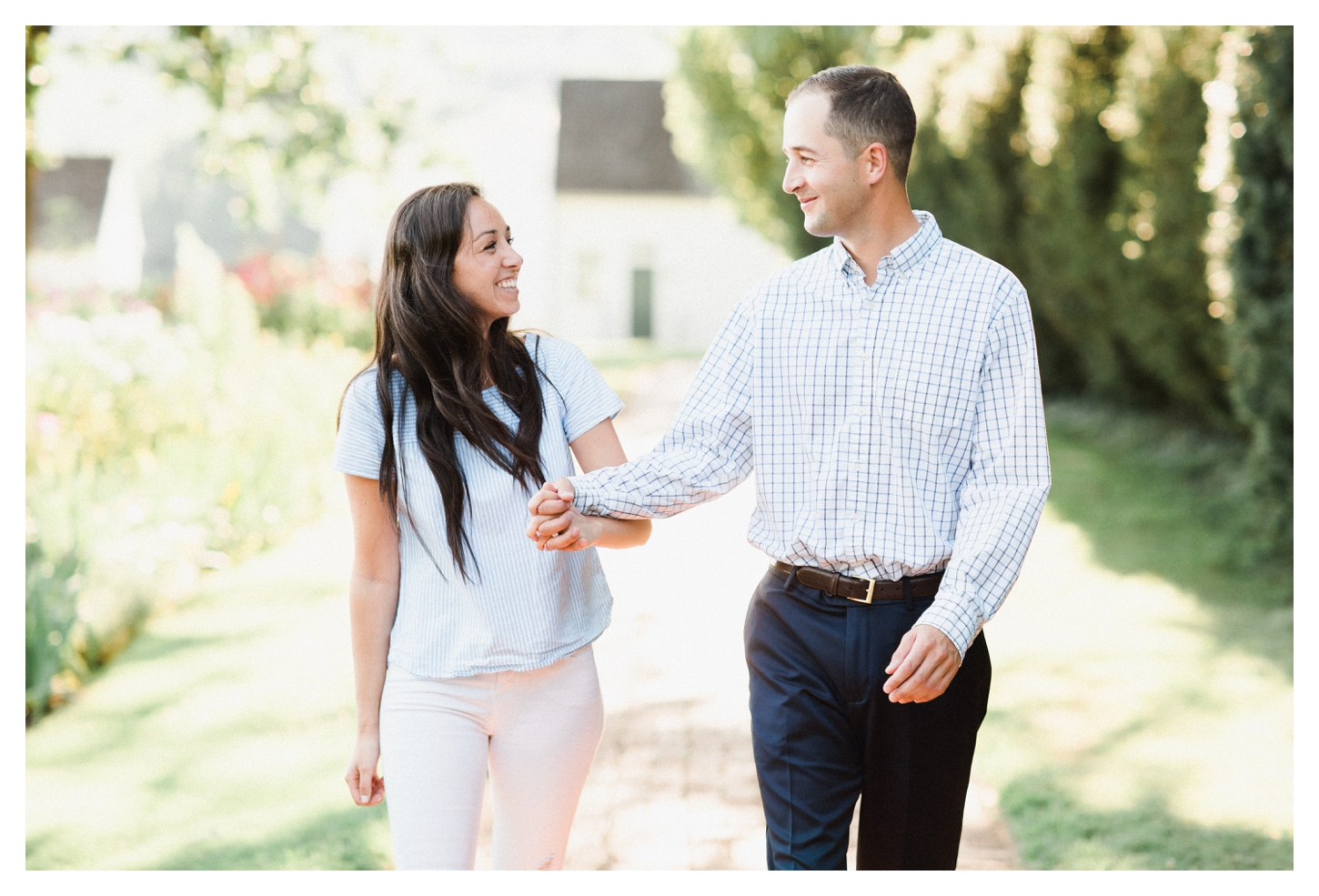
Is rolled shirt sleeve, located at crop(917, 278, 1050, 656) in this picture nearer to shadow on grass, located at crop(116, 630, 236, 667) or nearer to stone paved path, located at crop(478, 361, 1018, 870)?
stone paved path, located at crop(478, 361, 1018, 870)

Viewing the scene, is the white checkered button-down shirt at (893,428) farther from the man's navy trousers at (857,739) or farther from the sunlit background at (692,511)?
the sunlit background at (692,511)

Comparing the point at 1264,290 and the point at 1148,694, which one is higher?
the point at 1264,290

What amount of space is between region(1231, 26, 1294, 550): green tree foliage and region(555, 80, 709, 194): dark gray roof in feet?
78.9

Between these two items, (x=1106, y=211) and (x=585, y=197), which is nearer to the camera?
(x=1106, y=211)

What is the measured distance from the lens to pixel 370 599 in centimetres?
265

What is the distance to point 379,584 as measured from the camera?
2.66 m

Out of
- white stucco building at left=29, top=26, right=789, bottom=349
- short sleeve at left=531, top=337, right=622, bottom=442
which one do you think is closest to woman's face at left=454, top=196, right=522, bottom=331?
short sleeve at left=531, top=337, right=622, bottom=442

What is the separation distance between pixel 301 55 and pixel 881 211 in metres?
7.31

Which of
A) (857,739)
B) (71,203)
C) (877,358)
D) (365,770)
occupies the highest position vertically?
(71,203)

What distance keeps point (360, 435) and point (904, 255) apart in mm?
1270

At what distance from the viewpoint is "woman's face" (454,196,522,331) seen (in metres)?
2.69

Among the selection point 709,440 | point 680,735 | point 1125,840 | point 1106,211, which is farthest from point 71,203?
point 709,440

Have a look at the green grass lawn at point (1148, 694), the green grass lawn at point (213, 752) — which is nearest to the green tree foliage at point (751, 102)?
the green grass lawn at point (1148, 694)

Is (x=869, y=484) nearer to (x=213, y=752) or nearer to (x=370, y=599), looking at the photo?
(x=370, y=599)
